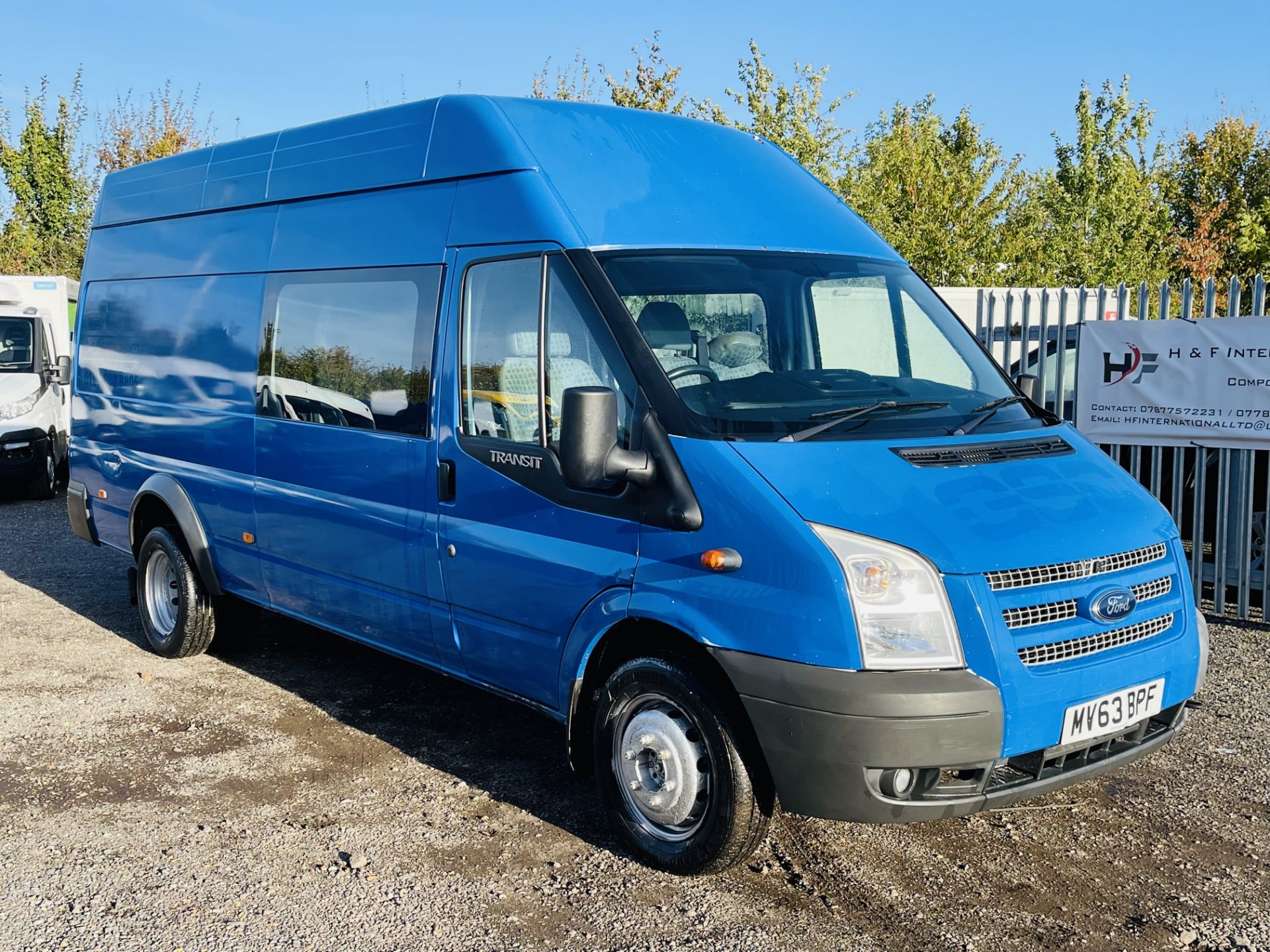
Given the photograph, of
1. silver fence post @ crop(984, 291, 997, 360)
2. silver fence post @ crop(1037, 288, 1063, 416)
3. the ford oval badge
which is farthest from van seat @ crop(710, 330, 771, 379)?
silver fence post @ crop(984, 291, 997, 360)

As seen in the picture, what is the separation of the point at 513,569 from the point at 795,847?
4.66ft

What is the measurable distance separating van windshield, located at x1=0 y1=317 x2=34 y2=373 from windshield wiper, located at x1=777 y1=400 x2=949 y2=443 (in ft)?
40.9

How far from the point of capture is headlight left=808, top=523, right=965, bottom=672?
11.6 feet

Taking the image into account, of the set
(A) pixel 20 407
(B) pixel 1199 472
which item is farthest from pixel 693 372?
(A) pixel 20 407

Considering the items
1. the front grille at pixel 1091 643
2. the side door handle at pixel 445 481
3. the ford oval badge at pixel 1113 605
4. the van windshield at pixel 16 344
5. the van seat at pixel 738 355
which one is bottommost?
the front grille at pixel 1091 643

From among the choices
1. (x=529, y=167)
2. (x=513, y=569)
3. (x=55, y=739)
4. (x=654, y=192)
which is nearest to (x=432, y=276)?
(x=529, y=167)

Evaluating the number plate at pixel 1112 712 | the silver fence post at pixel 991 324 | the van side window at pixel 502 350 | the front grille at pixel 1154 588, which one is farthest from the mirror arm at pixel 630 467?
the silver fence post at pixel 991 324

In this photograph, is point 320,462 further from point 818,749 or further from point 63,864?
point 818,749

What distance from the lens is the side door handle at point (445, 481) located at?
472 centimetres

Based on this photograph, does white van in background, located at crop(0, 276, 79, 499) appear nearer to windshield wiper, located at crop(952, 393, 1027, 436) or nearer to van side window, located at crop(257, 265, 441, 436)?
van side window, located at crop(257, 265, 441, 436)

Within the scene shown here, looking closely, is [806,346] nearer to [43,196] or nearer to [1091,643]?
[1091,643]

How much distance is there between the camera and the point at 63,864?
167 inches

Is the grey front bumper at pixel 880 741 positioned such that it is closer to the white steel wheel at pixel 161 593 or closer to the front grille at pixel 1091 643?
the front grille at pixel 1091 643

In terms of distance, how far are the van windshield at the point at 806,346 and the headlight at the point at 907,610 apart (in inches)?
22.5
